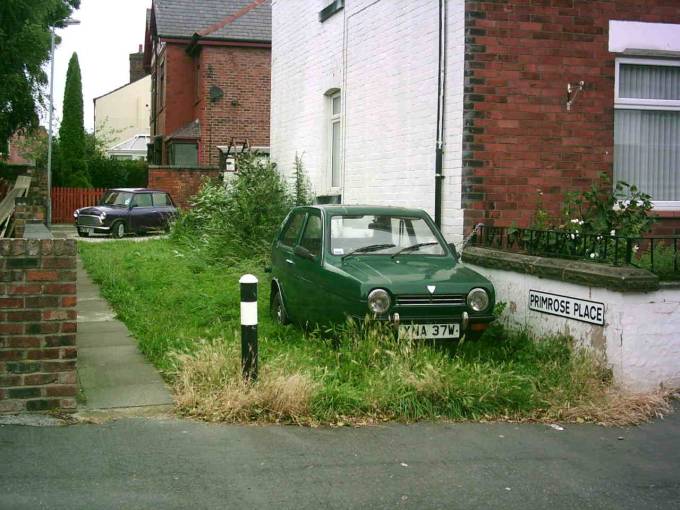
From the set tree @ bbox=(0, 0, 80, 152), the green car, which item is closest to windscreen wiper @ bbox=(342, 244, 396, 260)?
the green car

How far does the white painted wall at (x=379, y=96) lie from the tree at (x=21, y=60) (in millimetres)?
5974

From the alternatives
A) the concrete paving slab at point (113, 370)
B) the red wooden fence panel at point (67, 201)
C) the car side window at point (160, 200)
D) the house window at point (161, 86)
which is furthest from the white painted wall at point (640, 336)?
the red wooden fence panel at point (67, 201)

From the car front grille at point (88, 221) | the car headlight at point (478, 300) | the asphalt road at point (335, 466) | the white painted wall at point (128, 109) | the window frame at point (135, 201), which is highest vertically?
the white painted wall at point (128, 109)

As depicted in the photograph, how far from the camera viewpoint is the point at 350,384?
6695 mm

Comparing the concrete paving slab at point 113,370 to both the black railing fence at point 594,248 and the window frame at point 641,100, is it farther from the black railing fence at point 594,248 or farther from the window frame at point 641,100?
the window frame at point 641,100

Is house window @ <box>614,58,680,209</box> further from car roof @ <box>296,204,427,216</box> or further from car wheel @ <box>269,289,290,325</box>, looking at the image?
car wheel @ <box>269,289,290,325</box>

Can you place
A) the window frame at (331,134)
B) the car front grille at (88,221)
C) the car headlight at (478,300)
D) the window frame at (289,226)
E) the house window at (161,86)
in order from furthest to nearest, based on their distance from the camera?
the house window at (161,86), the car front grille at (88,221), the window frame at (331,134), the window frame at (289,226), the car headlight at (478,300)

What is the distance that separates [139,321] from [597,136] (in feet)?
18.9

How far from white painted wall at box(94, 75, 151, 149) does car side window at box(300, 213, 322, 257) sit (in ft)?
178

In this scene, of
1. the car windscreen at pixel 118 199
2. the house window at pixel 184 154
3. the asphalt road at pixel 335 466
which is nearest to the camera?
the asphalt road at pixel 335 466

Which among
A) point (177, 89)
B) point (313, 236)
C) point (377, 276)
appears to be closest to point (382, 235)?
point (313, 236)

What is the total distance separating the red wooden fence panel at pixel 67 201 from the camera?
3506 centimetres

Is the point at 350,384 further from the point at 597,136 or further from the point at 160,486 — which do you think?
the point at 597,136

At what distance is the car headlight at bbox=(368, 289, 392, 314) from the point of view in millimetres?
7434
